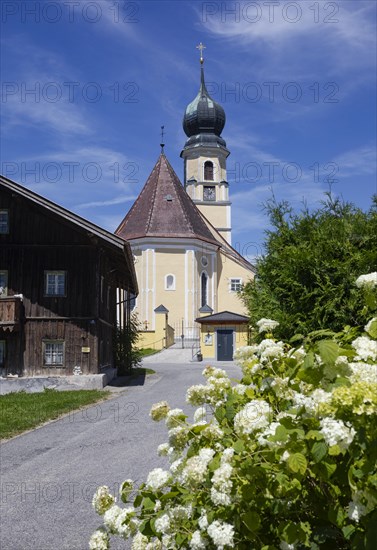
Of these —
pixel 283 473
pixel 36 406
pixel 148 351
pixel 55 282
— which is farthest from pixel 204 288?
pixel 283 473

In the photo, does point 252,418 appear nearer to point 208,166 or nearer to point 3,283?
point 3,283

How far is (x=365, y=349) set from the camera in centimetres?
254

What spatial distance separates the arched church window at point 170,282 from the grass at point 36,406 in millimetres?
28377

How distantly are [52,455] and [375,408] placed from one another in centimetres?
762

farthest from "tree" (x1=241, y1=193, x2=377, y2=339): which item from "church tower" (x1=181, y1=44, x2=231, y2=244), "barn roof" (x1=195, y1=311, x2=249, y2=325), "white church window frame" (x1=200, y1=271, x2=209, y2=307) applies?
"church tower" (x1=181, y1=44, x2=231, y2=244)

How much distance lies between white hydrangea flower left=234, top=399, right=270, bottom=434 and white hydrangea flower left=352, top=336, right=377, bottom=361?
0.52 m

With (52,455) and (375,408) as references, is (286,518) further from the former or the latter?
(52,455)

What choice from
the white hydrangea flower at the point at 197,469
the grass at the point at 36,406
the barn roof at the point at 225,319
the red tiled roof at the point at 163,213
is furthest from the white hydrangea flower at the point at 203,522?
the red tiled roof at the point at 163,213

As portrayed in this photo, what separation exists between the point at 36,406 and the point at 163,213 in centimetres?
3479

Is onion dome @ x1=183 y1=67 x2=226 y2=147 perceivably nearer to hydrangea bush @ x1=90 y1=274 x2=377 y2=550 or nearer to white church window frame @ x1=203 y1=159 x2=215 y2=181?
white church window frame @ x1=203 y1=159 x2=215 y2=181

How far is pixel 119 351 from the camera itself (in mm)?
24203

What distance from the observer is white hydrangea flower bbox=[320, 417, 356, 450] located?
1981 mm

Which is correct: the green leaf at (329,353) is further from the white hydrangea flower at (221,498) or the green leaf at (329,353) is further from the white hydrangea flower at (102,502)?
the white hydrangea flower at (102,502)

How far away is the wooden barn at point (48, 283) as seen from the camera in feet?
61.5
